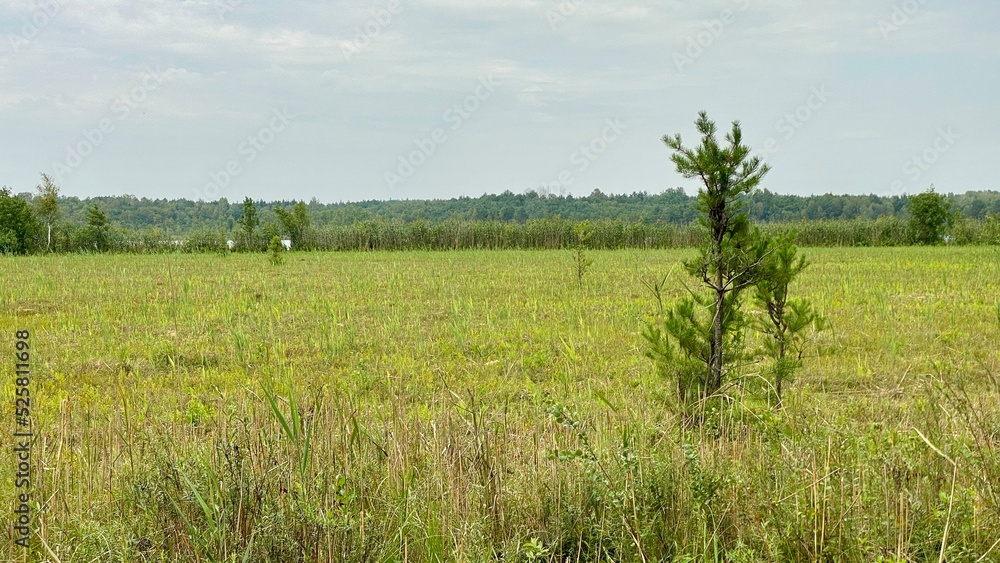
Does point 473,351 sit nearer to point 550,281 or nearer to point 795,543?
point 795,543

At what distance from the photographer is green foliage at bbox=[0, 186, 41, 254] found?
116ft

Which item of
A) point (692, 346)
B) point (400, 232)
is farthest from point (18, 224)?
point (692, 346)

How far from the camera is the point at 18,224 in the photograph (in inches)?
1433

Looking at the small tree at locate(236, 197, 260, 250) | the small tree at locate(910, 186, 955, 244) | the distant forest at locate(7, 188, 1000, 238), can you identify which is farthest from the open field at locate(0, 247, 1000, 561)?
the distant forest at locate(7, 188, 1000, 238)

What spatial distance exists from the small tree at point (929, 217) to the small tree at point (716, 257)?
47177 millimetres

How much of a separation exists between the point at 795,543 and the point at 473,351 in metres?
5.72

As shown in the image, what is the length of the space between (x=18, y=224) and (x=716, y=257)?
41360 mm

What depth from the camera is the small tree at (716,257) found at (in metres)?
4.42

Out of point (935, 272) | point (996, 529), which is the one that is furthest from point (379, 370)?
point (935, 272)

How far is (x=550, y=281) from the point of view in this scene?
17062 mm

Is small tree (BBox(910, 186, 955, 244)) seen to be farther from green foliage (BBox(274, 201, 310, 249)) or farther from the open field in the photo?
the open field

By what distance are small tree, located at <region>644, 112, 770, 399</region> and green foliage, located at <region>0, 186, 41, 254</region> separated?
129ft

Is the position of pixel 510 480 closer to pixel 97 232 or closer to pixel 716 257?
pixel 716 257

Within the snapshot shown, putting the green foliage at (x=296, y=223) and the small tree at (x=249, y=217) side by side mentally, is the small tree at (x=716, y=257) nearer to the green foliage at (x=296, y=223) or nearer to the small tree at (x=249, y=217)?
the small tree at (x=249, y=217)
